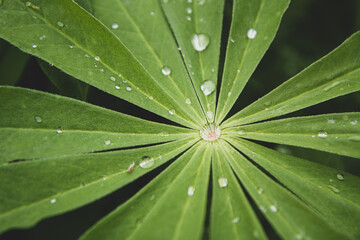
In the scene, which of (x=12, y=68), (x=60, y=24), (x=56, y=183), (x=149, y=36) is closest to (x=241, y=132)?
(x=149, y=36)

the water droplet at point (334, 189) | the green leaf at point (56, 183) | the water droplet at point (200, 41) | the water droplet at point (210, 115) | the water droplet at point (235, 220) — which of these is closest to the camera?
the green leaf at point (56, 183)

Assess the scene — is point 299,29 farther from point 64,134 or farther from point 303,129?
point 64,134

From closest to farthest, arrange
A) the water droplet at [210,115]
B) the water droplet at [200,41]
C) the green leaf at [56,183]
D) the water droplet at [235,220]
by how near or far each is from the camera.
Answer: the green leaf at [56,183] < the water droplet at [235,220] < the water droplet at [200,41] < the water droplet at [210,115]

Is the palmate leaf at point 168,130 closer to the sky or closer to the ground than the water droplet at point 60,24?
closer to the ground

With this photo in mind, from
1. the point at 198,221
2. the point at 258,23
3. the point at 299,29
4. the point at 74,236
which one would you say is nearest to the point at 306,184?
the point at 198,221

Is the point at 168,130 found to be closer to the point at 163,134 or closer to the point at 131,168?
the point at 163,134

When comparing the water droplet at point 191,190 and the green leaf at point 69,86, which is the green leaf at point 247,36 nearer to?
the water droplet at point 191,190

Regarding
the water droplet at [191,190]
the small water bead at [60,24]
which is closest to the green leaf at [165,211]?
the water droplet at [191,190]

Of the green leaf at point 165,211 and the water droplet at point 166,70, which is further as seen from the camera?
the water droplet at point 166,70
